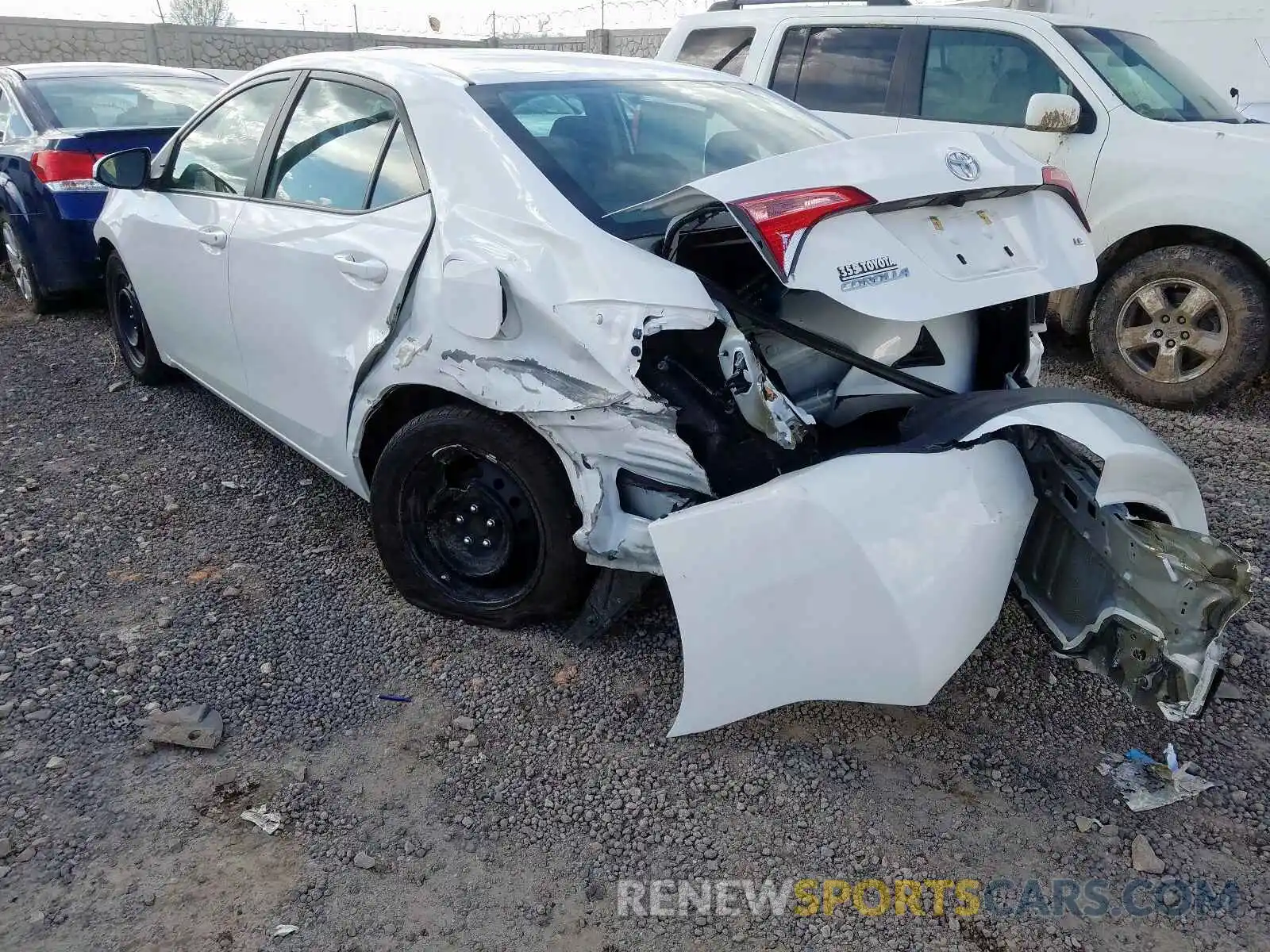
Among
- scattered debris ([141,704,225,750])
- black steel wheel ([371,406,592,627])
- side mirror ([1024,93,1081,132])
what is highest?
side mirror ([1024,93,1081,132])

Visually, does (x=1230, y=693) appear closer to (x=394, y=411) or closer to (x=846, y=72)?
(x=394, y=411)

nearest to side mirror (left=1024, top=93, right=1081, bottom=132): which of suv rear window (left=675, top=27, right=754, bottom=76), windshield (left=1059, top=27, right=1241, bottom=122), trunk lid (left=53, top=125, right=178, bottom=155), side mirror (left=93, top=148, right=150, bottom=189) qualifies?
windshield (left=1059, top=27, right=1241, bottom=122)

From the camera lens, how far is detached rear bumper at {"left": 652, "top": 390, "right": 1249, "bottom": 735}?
2.13m

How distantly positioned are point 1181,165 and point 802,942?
4.55m

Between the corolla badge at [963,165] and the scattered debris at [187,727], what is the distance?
2462 mm

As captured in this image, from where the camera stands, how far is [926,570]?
214 centimetres

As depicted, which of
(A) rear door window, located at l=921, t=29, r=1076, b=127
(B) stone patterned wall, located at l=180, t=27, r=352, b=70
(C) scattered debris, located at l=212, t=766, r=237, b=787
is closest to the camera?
(C) scattered debris, located at l=212, t=766, r=237, b=787

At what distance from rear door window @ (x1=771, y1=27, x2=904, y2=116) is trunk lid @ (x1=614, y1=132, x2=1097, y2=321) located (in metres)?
3.36

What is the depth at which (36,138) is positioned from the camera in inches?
243

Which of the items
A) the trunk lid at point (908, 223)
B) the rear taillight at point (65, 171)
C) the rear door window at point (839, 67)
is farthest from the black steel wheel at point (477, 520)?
the rear taillight at point (65, 171)

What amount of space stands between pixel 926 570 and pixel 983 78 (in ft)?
14.5

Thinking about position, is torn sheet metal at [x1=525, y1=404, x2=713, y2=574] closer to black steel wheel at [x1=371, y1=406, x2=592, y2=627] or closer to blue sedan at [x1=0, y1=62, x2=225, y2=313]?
black steel wheel at [x1=371, y1=406, x2=592, y2=627]

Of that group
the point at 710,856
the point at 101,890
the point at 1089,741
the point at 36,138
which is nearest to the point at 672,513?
the point at 710,856

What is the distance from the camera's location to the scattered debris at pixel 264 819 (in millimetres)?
Result: 2297
